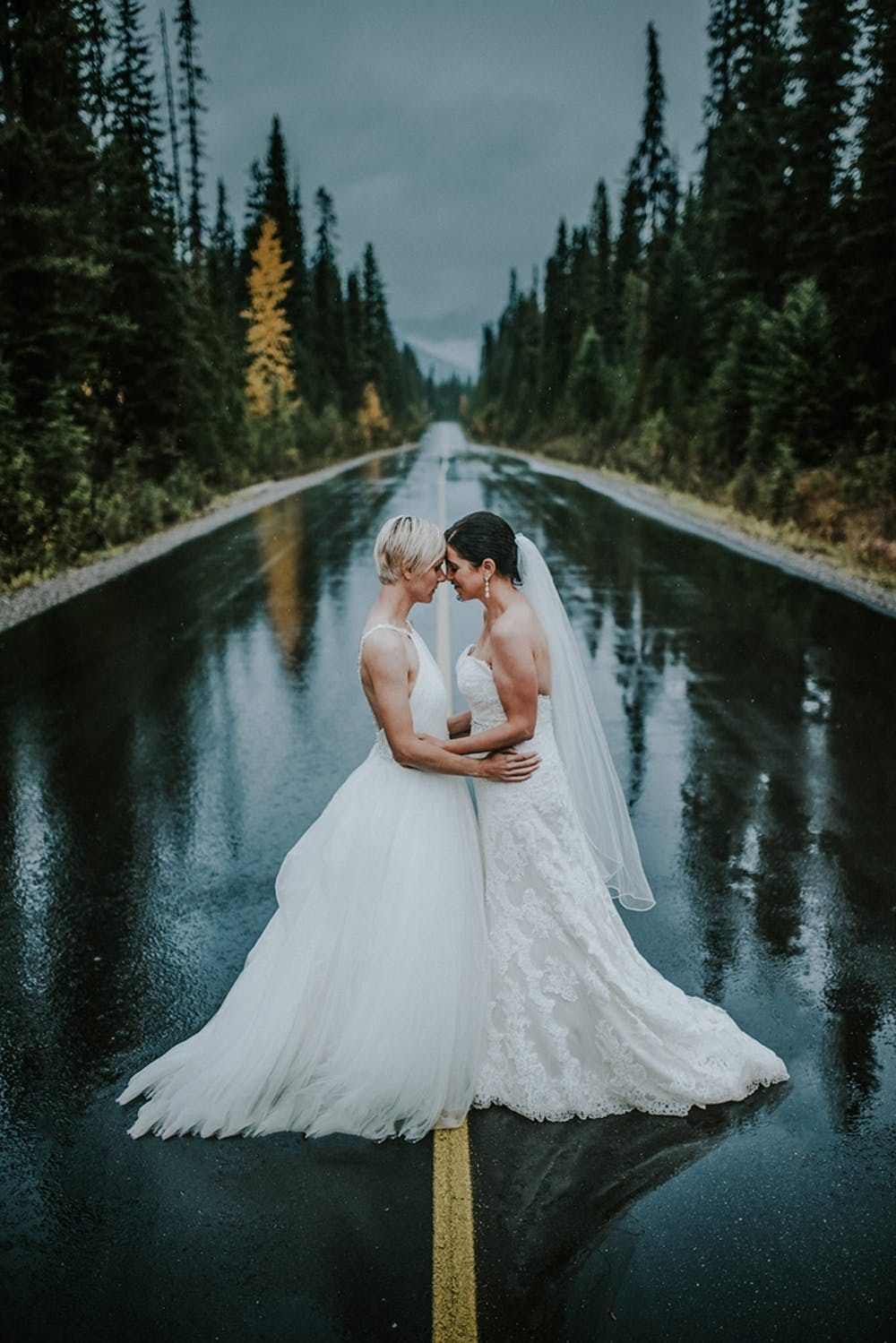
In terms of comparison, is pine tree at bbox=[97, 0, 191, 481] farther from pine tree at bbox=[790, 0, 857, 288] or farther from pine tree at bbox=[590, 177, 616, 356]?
pine tree at bbox=[590, 177, 616, 356]

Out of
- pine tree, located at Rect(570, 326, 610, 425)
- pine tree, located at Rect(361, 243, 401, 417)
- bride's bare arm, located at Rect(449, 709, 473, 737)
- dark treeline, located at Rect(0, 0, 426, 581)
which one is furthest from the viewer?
pine tree, located at Rect(361, 243, 401, 417)

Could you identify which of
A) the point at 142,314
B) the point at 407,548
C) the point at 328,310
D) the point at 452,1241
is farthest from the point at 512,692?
the point at 328,310

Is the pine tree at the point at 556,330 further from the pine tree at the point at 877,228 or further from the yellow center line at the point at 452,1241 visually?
the yellow center line at the point at 452,1241

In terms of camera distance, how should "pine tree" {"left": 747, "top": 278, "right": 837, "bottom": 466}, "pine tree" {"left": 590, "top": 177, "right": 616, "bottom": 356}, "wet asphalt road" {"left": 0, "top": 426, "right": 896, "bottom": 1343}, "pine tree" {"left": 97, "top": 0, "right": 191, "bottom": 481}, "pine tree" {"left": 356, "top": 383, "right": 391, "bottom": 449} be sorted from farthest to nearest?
"pine tree" {"left": 356, "top": 383, "right": 391, "bottom": 449}
"pine tree" {"left": 590, "top": 177, "right": 616, "bottom": 356}
"pine tree" {"left": 97, "top": 0, "right": 191, "bottom": 481}
"pine tree" {"left": 747, "top": 278, "right": 837, "bottom": 466}
"wet asphalt road" {"left": 0, "top": 426, "right": 896, "bottom": 1343}

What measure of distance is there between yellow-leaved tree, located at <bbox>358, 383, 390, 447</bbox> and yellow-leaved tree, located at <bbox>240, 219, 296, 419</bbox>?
18385mm

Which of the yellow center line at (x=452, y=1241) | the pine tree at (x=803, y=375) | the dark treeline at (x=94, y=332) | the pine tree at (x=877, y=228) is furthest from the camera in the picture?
the pine tree at (x=803, y=375)

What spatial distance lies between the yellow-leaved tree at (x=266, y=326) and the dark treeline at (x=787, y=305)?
15588mm

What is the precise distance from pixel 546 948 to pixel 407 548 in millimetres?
1566

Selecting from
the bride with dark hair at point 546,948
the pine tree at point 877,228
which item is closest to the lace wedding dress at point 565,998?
the bride with dark hair at point 546,948

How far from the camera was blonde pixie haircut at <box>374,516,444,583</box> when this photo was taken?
370 centimetres

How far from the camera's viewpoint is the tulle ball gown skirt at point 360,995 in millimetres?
3695

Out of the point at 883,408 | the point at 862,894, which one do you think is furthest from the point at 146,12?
the point at 862,894

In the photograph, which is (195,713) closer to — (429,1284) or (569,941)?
(569,941)

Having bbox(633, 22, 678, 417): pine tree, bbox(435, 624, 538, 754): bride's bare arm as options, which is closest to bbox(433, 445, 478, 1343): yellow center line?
bbox(435, 624, 538, 754): bride's bare arm
